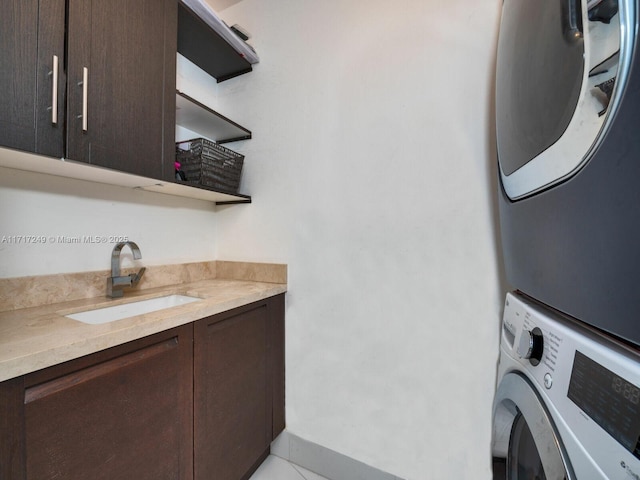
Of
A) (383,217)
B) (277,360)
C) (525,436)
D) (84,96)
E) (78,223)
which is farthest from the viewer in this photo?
(277,360)

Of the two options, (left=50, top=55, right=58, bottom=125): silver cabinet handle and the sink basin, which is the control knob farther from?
(left=50, top=55, right=58, bottom=125): silver cabinet handle

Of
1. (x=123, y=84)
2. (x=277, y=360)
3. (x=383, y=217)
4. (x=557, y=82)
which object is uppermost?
(x=123, y=84)

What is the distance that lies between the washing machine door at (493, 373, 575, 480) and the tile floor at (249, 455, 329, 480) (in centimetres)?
102

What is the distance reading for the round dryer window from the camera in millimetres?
388

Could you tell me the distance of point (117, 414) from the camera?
768 millimetres

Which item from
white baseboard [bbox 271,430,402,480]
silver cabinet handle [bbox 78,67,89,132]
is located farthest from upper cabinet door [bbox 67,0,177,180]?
white baseboard [bbox 271,430,402,480]

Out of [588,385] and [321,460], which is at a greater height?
[588,385]

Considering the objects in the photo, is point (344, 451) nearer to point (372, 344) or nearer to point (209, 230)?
point (372, 344)

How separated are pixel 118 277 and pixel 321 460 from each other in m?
1.37

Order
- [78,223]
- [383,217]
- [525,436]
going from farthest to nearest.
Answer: [383,217] < [78,223] < [525,436]

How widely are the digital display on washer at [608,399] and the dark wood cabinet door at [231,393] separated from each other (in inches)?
41.4

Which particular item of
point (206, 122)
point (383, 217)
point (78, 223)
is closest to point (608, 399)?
point (383, 217)

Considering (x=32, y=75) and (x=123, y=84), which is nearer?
(x=32, y=75)

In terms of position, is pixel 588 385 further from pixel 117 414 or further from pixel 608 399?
pixel 117 414
